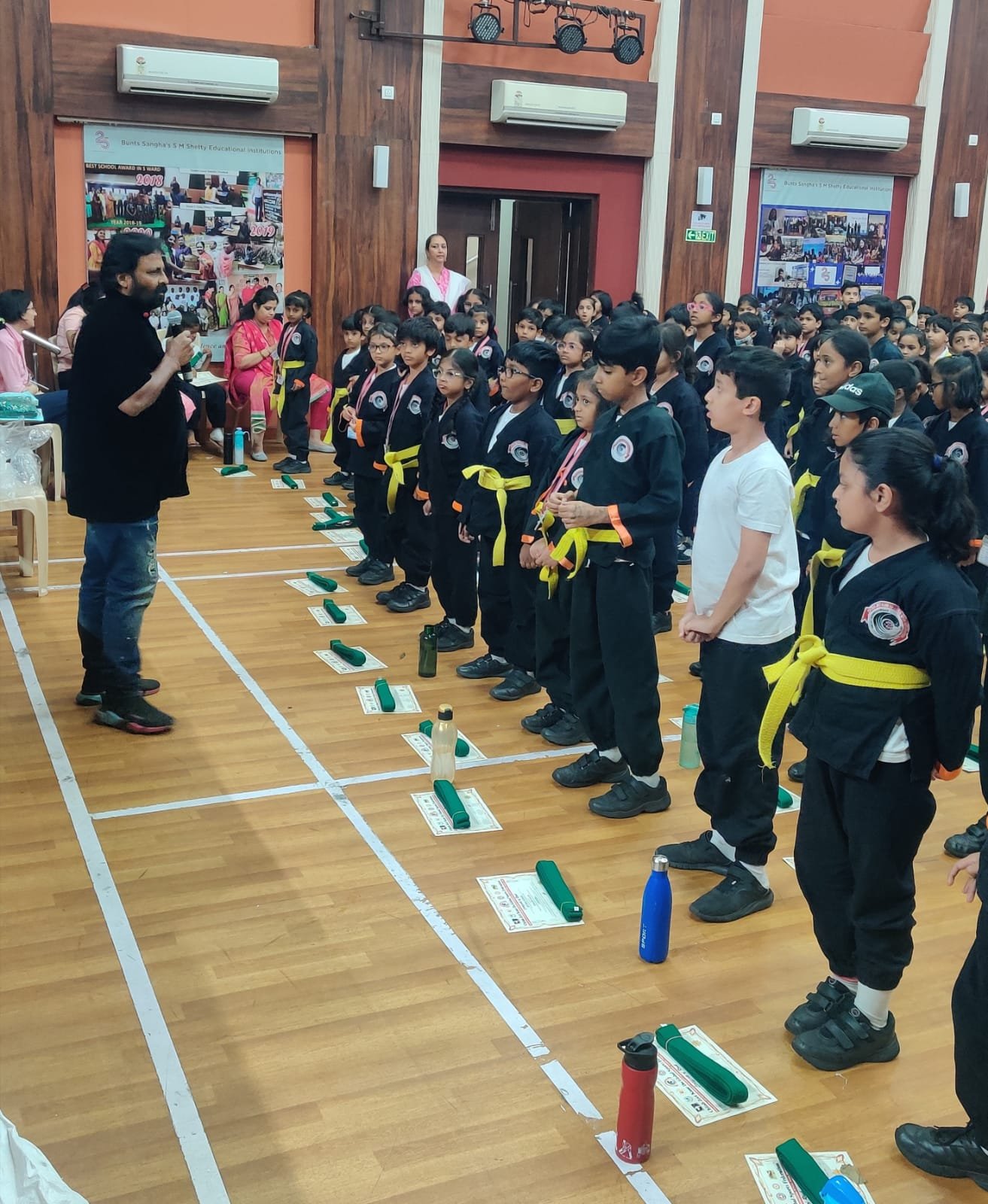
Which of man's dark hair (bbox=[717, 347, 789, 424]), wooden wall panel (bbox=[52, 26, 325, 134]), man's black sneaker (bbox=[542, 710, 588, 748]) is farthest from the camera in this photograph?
wooden wall panel (bbox=[52, 26, 325, 134])

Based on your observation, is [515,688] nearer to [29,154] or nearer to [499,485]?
[499,485]

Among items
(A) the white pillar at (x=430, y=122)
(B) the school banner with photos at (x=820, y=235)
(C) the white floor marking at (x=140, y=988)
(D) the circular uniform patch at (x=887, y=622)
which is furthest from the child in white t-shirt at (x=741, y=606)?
(B) the school banner with photos at (x=820, y=235)

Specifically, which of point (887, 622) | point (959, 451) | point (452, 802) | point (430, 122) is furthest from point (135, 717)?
point (430, 122)

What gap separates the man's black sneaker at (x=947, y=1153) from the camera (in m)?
2.56

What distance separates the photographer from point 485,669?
18.5 ft

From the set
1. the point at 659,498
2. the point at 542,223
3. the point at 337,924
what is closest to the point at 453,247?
the point at 542,223

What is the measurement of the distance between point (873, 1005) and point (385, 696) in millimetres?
2722

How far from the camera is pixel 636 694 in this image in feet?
13.4

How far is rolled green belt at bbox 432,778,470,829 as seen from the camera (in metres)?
4.11

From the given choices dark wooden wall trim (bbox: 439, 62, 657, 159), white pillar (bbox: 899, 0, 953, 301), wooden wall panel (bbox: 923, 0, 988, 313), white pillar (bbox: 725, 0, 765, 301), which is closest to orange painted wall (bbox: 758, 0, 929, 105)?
white pillar (bbox: 899, 0, 953, 301)

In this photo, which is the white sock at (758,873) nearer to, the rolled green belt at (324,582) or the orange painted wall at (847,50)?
the rolled green belt at (324,582)

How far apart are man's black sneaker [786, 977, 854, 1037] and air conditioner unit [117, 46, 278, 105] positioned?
9463 millimetres

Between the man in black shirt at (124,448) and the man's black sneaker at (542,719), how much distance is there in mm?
1470

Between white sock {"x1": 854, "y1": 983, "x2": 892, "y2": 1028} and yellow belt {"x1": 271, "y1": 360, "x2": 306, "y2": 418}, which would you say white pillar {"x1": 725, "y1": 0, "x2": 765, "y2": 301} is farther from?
white sock {"x1": 854, "y1": 983, "x2": 892, "y2": 1028}
